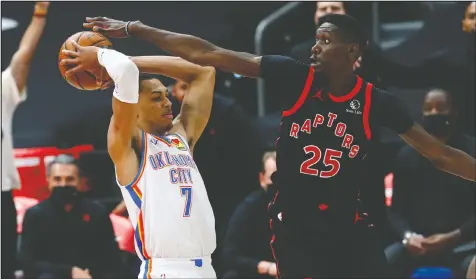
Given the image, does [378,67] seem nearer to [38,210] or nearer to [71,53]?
[38,210]

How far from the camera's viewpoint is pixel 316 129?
16.8ft

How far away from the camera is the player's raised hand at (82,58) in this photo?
5016 millimetres

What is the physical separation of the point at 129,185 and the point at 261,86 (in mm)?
3434

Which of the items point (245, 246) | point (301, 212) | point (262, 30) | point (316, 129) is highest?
point (262, 30)

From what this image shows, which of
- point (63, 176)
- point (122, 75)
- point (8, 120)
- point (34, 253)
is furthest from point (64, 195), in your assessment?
point (122, 75)

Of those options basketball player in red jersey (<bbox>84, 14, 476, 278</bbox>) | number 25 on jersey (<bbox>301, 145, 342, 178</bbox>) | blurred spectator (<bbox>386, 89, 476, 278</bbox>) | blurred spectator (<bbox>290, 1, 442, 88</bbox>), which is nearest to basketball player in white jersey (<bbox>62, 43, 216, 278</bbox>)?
basketball player in red jersey (<bbox>84, 14, 476, 278</bbox>)

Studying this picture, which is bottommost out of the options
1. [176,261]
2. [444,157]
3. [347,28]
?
[176,261]

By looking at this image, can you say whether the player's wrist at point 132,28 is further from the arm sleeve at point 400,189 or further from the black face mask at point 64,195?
the arm sleeve at point 400,189

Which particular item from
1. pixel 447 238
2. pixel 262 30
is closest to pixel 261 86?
pixel 262 30

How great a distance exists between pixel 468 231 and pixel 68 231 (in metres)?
2.68

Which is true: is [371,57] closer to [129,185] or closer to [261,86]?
[261,86]

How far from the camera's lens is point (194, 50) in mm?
4941

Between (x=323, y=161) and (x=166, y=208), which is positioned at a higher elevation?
(x=323, y=161)

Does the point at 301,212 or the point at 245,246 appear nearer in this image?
the point at 301,212
